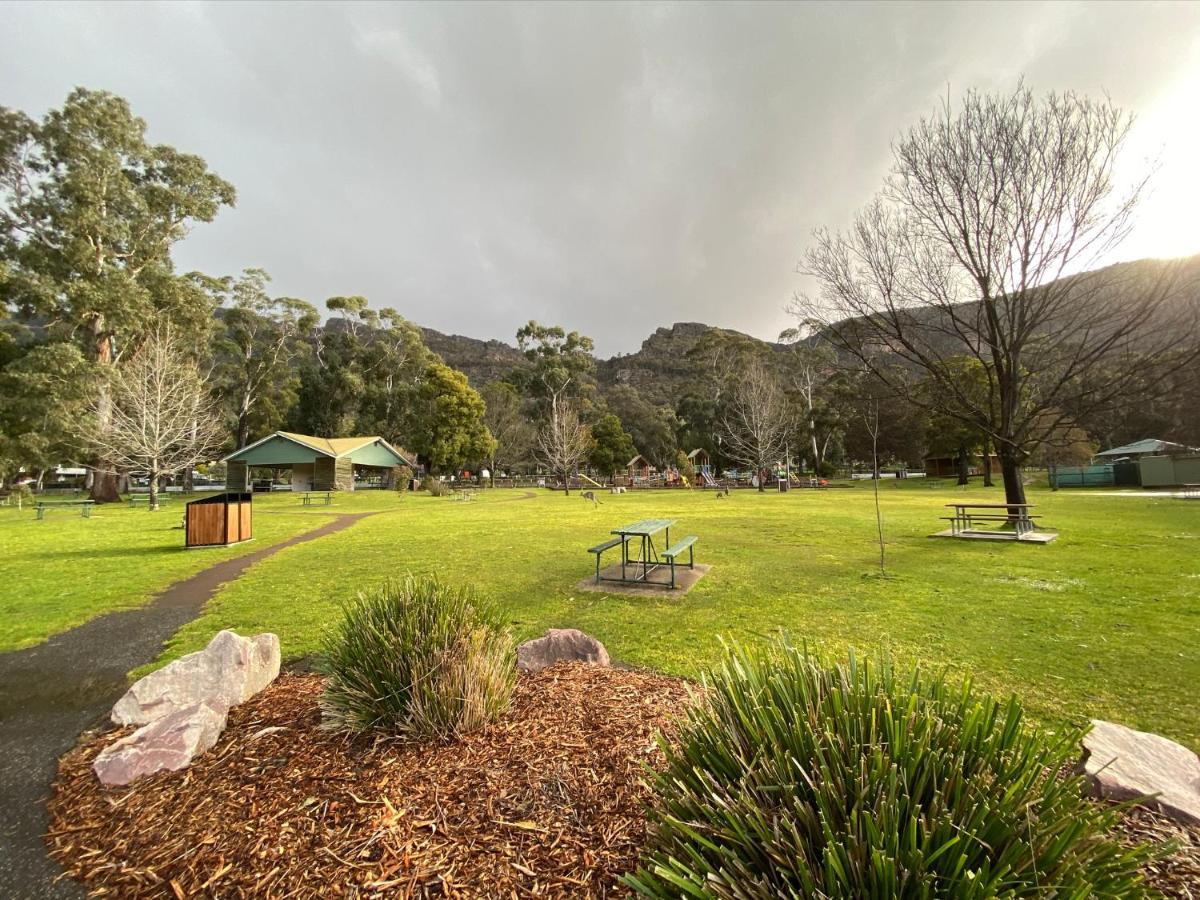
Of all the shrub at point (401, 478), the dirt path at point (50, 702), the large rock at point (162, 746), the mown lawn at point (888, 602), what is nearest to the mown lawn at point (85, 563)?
the dirt path at point (50, 702)

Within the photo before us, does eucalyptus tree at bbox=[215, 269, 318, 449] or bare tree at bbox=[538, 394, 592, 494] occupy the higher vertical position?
eucalyptus tree at bbox=[215, 269, 318, 449]

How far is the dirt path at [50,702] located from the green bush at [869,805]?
2.68 metres

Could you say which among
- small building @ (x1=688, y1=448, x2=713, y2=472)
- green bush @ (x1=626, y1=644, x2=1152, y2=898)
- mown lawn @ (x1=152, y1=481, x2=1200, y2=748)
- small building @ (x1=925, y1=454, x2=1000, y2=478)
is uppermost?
small building @ (x1=688, y1=448, x2=713, y2=472)

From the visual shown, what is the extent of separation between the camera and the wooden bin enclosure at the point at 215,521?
40.3 feet

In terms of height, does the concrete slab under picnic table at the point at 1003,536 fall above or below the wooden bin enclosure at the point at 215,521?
below

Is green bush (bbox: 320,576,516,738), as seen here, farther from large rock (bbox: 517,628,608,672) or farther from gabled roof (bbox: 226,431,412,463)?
gabled roof (bbox: 226,431,412,463)

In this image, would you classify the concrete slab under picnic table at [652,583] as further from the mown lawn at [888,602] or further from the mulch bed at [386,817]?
the mulch bed at [386,817]

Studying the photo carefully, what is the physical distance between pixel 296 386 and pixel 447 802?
59.4 metres

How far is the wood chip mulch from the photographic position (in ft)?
6.43

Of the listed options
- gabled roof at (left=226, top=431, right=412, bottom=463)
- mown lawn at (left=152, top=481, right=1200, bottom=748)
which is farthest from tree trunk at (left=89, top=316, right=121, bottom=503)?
mown lawn at (left=152, top=481, right=1200, bottom=748)

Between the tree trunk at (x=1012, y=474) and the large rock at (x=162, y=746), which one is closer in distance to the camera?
the large rock at (x=162, y=746)

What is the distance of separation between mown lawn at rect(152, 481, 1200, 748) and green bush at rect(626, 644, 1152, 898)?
1122mm

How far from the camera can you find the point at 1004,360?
44.8 feet

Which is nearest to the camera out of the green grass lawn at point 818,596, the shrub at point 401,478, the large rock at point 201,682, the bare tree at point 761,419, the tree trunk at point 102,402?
the large rock at point 201,682
